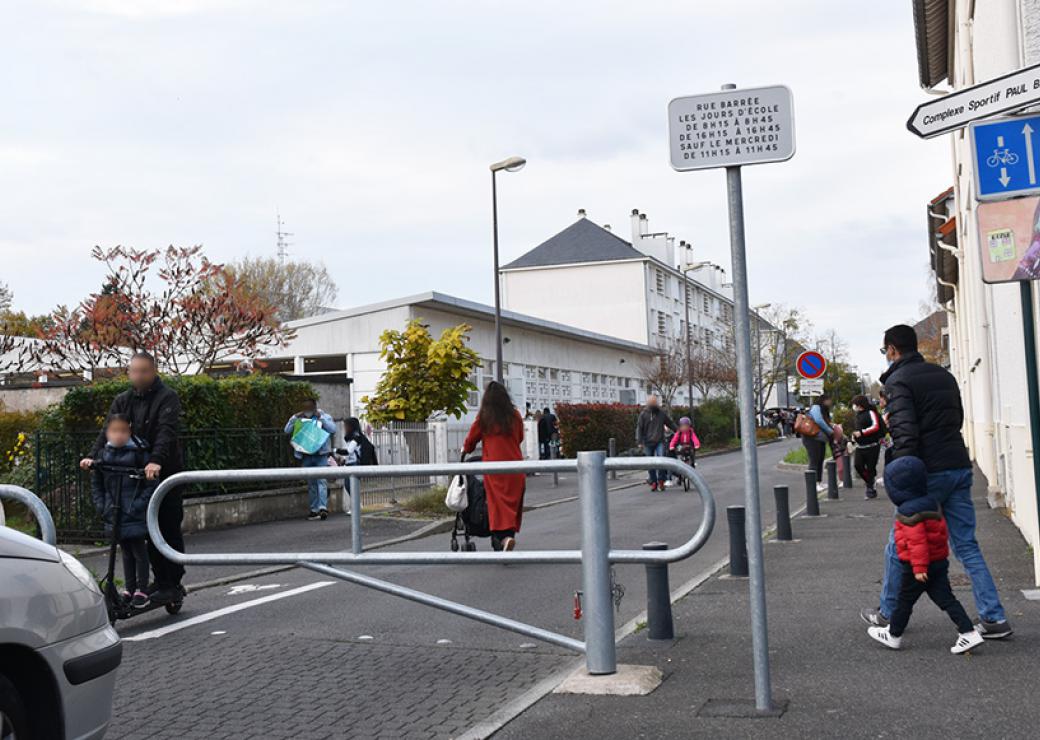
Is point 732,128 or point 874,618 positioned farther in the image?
point 874,618

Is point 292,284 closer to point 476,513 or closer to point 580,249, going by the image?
point 580,249

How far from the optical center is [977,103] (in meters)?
6.52

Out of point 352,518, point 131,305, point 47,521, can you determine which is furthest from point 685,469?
point 131,305

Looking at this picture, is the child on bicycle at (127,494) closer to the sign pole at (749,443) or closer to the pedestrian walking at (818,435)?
the sign pole at (749,443)

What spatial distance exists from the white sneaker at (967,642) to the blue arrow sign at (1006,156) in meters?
2.51

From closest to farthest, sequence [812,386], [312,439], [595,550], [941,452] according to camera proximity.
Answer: [595,550] < [941,452] < [312,439] < [812,386]

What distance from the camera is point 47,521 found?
5516 mm

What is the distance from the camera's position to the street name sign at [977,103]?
627 centimetres

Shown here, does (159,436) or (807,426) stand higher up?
(159,436)

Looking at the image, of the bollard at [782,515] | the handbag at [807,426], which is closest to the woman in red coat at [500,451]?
the bollard at [782,515]

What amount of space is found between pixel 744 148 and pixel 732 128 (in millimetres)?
107

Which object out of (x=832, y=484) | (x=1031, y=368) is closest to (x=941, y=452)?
(x=1031, y=368)

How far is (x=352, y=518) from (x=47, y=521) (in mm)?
1681

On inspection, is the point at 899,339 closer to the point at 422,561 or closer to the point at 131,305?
the point at 422,561
